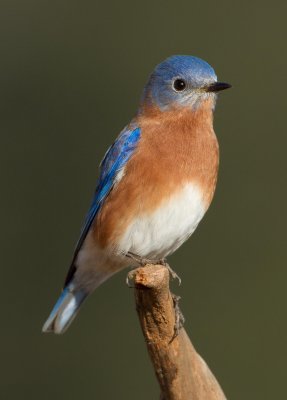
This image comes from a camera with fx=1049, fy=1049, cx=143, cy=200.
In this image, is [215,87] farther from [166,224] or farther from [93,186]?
[93,186]

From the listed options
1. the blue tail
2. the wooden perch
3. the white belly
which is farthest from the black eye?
the wooden perch

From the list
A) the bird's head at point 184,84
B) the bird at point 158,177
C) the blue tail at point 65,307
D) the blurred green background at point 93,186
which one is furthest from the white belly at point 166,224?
the blurred green background at point 93,186

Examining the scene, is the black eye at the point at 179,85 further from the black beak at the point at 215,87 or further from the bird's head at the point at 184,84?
the black beak at the point at 215,87

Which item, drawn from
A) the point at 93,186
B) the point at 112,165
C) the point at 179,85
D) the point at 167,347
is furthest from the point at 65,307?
the point at 93,186

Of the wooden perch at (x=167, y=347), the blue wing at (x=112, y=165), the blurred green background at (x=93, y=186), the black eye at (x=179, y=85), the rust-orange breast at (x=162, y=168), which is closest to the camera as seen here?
the wooden perch at (x=167, y=347)

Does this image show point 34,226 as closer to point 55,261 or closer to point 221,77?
point 55,261

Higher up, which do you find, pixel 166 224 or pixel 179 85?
pixel 179 85
